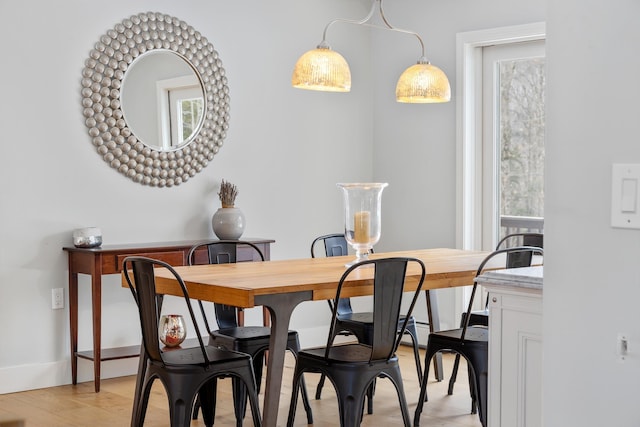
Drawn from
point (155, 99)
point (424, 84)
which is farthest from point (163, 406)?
point (424, 84)

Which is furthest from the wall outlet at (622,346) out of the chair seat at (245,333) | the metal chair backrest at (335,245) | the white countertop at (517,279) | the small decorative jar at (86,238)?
the small decorative jar at (86,238)

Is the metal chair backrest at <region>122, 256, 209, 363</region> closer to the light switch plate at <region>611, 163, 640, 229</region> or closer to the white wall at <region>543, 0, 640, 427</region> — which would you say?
the white wall at <region>543, 0, 640, 427</region>

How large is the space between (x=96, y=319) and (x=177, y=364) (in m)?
1.52

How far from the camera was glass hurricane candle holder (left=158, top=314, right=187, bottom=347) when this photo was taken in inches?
184

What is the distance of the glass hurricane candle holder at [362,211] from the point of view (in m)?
4.10

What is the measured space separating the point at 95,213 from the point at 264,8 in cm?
183

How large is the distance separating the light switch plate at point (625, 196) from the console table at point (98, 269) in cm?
353

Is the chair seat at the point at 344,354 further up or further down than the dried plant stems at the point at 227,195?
further down

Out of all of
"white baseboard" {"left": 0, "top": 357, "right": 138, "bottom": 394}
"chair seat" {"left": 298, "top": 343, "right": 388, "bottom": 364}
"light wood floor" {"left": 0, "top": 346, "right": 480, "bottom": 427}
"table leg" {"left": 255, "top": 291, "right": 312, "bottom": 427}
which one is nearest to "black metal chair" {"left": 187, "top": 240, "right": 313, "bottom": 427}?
"light wood floor" {"left": 0, "top": 346, "right": 480, "bottom": 427}

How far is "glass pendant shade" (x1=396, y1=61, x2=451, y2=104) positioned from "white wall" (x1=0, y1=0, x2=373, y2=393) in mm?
1611

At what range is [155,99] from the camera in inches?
208

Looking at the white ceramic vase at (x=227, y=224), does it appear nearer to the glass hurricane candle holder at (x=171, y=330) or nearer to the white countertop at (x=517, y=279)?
the glass hurricane candle holder at (x=171, y=330)

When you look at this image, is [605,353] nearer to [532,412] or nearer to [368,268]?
[532,412]

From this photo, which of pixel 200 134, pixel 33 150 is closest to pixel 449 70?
pixel 200 134
